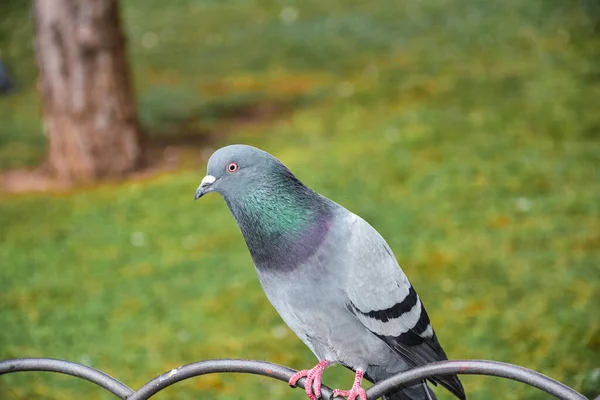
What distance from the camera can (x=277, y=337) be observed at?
5375 mm

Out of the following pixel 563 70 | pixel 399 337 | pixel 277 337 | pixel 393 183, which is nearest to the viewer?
pixel 399 337

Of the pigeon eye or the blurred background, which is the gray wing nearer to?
the pigeon eye

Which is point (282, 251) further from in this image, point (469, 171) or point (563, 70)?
point (563, 70)

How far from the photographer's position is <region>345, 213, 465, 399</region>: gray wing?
2.46 meters

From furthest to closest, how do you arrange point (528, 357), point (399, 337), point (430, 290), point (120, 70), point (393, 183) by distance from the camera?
point (120, 70) < point (393, 183) < point (430, 290) < point (528, 357) < point (399, 337)

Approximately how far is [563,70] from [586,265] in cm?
509

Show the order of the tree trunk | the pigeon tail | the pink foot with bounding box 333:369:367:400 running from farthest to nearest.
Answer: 1. the tree trunk
2. the pigeon tail
3. the pink foot with bounding box 333:369:367:400

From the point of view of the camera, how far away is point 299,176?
7.71 m

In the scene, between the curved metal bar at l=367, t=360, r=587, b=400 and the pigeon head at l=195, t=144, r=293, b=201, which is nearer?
the curved metal bar at l=367, t=360, r=587, b=400

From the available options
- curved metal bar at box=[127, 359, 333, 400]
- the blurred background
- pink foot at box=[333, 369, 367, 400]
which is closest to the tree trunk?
the blurred background

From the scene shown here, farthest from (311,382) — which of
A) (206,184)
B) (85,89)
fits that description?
(85,89)

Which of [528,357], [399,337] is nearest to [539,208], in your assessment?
[528,357]

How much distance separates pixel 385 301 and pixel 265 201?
1.63 ft

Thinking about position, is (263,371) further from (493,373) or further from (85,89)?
(85,89)
